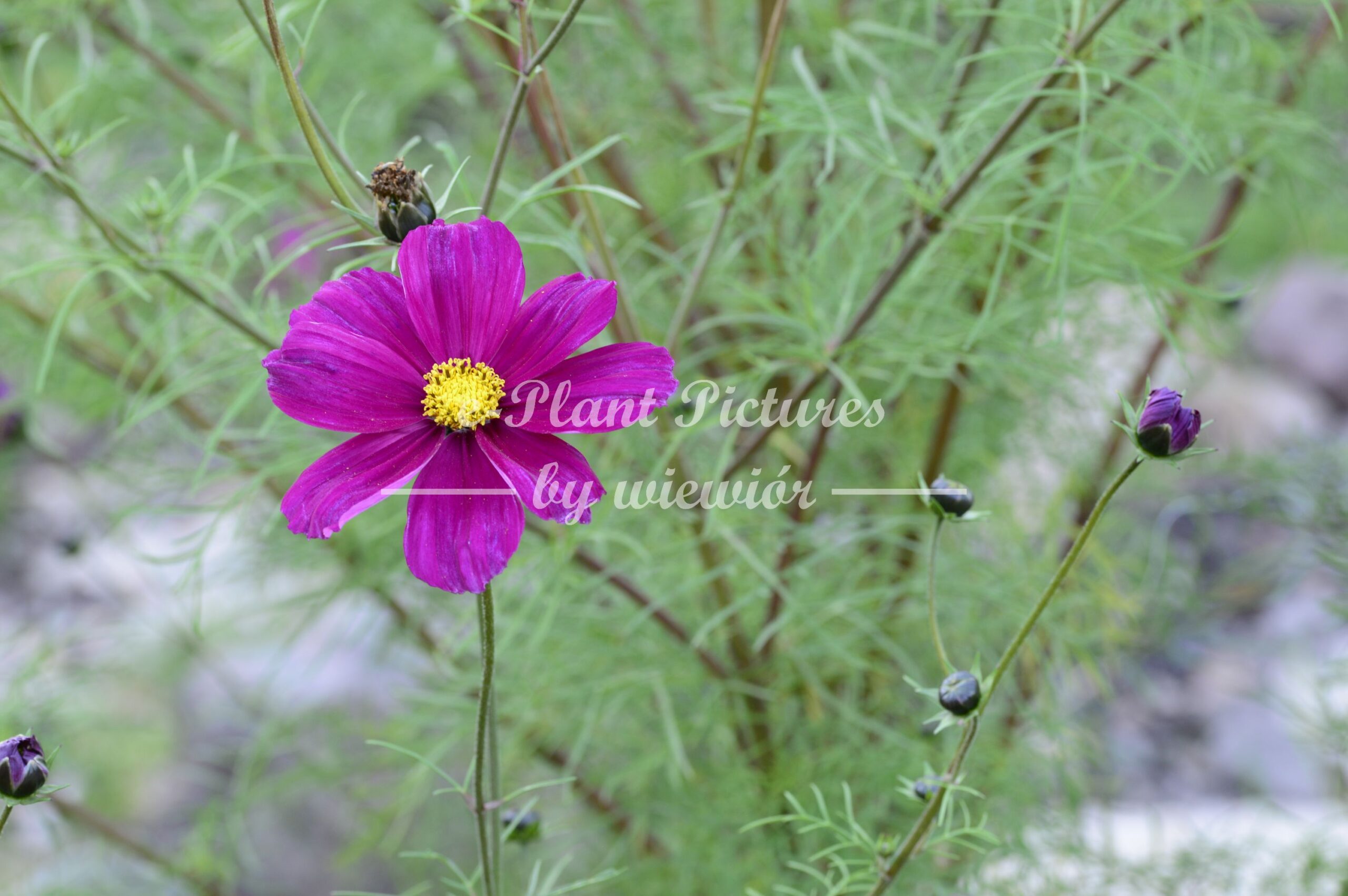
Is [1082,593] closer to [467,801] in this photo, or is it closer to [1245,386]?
[467,801]

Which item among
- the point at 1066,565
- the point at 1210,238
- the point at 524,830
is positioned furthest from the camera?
the point at 1210,238

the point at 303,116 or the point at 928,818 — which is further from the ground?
the point at 303,116

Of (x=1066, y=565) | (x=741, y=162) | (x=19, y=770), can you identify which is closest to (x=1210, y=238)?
(x=741, y=162)

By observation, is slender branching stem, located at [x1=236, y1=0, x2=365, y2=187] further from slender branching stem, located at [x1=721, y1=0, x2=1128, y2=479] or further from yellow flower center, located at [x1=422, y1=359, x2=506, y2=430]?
slender branching stem, located at [x1=721, y1=0, x2=1128, y2=479]

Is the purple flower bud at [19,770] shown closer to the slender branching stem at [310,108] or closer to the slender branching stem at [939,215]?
the slender branching stem at [310,108]

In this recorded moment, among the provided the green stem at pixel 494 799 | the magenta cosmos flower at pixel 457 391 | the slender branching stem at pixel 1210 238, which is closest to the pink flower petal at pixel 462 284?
the magenta cosmos flower at pixel 457 391

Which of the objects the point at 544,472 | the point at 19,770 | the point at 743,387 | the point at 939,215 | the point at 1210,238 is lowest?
the point at 19,770

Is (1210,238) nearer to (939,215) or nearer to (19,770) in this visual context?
(939,215)
